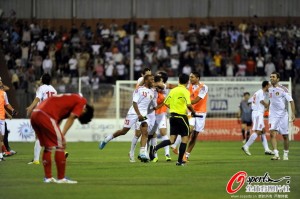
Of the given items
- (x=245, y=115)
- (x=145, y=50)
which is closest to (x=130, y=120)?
(x=245, y=115)

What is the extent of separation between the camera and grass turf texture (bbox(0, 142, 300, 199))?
15.3 meters

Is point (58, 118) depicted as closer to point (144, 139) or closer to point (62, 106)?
point (62, 106)

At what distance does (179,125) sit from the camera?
72.8ft

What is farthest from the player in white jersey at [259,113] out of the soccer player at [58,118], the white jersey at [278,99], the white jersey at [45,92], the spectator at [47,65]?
the spectator at [47,65]

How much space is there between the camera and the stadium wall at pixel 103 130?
4069 centimetres

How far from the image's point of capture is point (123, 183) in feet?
56.7

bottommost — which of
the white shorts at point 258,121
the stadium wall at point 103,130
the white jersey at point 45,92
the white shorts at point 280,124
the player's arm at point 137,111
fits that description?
the stadium wall at point 103,130

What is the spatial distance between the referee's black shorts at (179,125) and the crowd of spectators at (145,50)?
24.0 metres

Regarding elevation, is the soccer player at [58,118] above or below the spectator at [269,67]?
above

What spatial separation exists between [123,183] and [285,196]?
3.57 meters

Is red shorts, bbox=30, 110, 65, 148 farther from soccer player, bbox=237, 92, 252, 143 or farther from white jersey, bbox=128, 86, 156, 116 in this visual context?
soccer player, bbox=237, 92, 252, 143

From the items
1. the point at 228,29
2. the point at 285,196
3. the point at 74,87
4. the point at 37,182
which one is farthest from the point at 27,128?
the point at 285,196

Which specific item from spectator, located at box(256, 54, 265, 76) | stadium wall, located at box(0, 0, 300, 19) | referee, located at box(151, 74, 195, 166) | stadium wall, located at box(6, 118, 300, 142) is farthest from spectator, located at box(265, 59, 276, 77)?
referee, located at box(151, 74, 195, 166)

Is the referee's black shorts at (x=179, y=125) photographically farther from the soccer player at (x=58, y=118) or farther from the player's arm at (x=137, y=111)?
the soccer player at (x=58, y=118)
